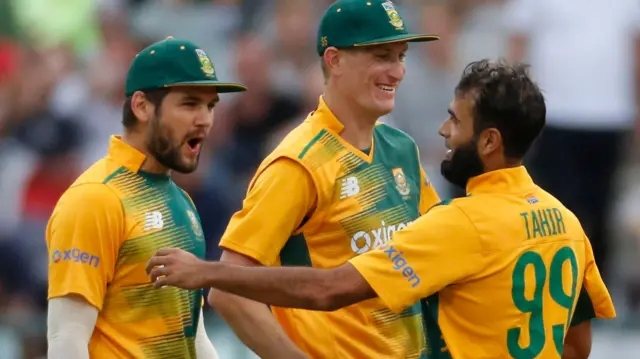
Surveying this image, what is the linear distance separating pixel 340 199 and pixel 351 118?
17.1 inches

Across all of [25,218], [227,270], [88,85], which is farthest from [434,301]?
[88,85]

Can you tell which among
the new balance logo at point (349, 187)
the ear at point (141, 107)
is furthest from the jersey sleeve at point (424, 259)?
the ear at point (141, 107)

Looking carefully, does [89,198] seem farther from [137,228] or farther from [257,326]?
[257,326]

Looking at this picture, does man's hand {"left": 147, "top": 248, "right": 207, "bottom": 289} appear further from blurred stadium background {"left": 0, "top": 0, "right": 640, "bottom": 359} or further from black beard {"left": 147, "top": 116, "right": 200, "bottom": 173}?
blurred stadium background {"left": 0, "top": 0, "right": 640, "bottom": 359}

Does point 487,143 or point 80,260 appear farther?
point 80,260

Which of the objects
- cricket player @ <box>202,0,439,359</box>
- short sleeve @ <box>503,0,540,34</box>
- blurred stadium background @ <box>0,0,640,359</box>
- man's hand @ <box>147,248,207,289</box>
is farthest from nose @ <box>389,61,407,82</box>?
short sleeve @ <box>503,0,540,34</box>

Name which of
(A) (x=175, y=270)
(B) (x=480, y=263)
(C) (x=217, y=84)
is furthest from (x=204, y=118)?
(B) (x=480, y=263)

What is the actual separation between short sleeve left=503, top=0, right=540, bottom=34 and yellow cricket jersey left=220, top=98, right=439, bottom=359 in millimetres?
4773

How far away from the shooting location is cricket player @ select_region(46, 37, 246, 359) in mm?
5387

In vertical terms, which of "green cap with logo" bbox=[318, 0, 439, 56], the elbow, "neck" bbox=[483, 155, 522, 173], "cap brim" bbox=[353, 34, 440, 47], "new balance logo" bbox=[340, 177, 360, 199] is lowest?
the elbow

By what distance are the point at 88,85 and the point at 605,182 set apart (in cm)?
432

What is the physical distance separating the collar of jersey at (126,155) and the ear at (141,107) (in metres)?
0.14

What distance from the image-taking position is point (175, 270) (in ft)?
15.6

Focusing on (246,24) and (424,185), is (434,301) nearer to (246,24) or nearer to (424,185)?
(424,185)
